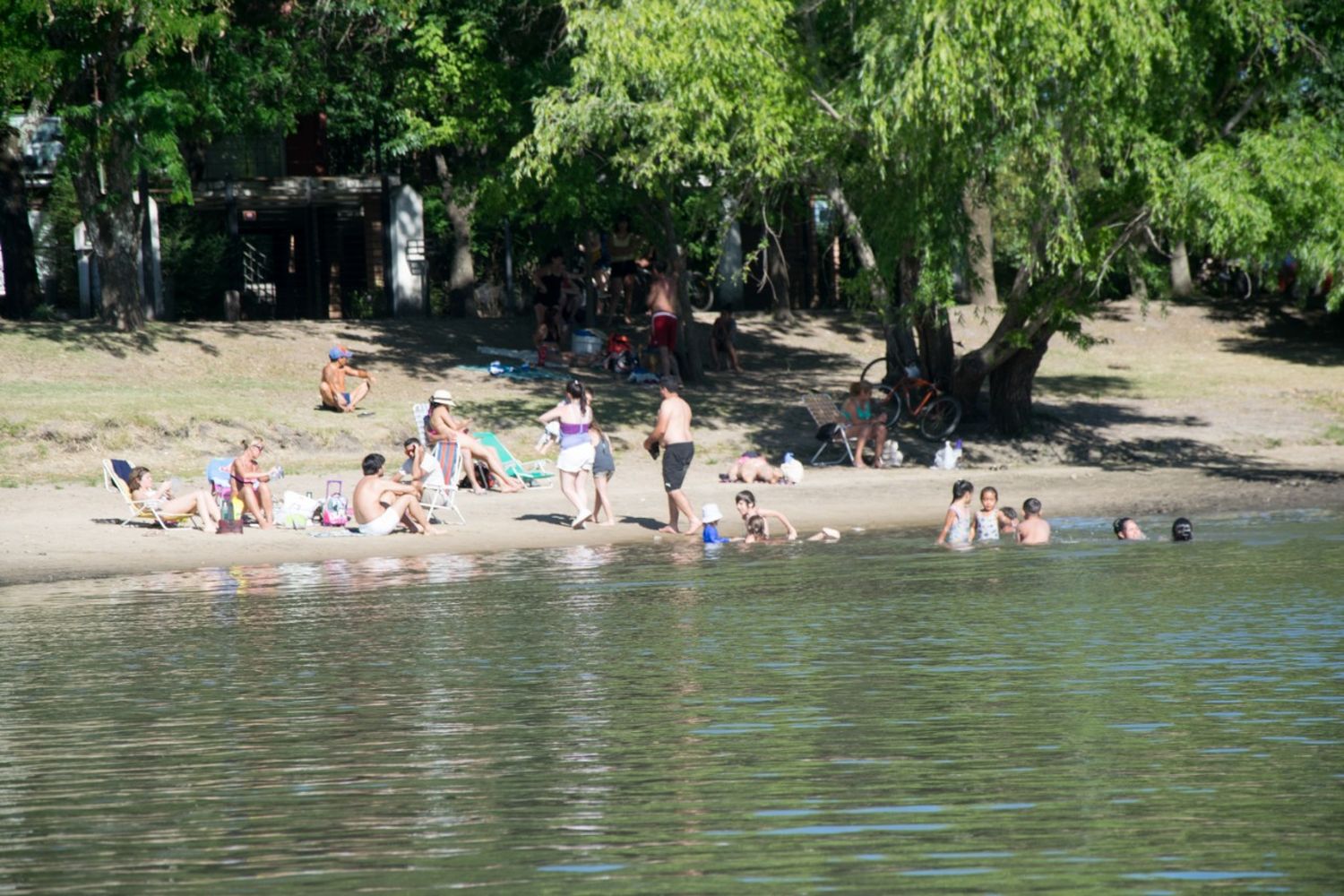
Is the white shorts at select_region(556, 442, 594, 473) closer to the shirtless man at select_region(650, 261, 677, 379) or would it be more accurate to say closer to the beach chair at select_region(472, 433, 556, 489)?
the beach chair at select_region(472, 433, 556, 489)

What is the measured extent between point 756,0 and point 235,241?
1514 centimetres

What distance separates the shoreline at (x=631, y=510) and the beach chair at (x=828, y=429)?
53 cm

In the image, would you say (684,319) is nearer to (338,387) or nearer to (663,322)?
(663,322)

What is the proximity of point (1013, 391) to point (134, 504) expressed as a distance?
12030 mm

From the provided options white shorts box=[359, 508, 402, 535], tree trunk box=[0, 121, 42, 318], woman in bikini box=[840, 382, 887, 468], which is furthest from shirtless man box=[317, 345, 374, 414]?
tree trunk box=[0, 121, 42, 318]

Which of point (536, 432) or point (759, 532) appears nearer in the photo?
point (759, 532)

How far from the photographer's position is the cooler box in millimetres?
29359

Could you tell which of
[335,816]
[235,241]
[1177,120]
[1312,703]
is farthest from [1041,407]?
[335,816]

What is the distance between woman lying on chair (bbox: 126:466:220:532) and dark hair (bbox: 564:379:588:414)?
3.49m

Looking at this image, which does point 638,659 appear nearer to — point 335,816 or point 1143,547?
point 335,816

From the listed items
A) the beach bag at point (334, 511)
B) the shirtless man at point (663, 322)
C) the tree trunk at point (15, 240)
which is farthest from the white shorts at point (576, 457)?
the tree trunk at point (15, 240)

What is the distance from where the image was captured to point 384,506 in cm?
1816

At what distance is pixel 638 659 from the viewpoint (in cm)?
1099

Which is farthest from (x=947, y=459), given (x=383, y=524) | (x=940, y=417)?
(x=383, y=524)
